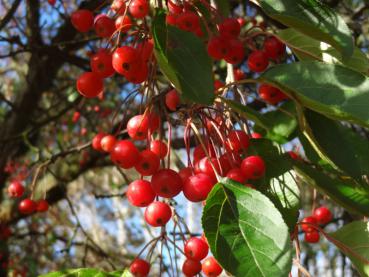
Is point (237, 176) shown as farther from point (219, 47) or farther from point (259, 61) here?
point (259, 61)

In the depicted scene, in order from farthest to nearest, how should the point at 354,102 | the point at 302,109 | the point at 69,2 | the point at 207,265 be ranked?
the point at 69,2
the point at 207,265
the point at 302,109
the point at 354,102

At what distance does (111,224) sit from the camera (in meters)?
12.0

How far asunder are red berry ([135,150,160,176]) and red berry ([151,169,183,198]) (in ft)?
0.16

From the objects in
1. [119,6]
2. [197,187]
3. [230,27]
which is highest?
[119,6]

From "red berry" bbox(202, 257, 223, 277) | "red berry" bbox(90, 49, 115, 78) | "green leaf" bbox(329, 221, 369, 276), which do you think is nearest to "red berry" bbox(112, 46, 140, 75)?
"red berry" bbox(90, 49, 115, 78)

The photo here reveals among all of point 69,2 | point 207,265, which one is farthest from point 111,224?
point 207,265

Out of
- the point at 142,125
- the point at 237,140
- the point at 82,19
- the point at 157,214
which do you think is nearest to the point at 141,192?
the point at 157,214

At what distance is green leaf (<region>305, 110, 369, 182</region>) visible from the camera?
1.40m

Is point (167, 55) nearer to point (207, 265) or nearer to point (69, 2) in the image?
point (207, 265)

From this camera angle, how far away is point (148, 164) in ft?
4.44

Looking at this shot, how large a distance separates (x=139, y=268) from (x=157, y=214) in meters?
0.27

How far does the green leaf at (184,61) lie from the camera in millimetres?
1151

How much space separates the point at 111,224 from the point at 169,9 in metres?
10.9

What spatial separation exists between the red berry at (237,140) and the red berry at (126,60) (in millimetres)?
331
